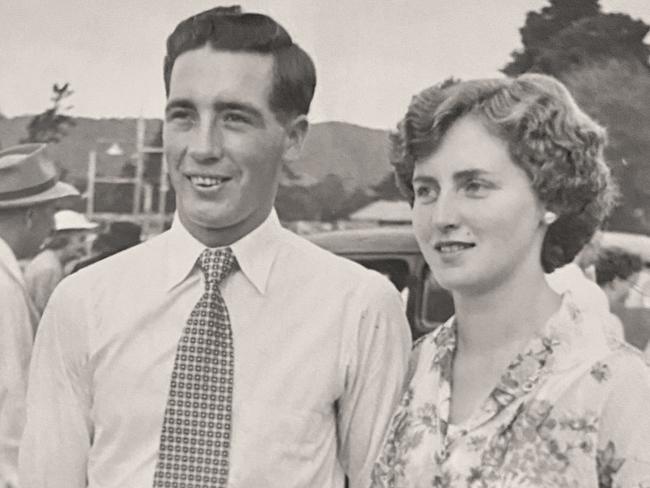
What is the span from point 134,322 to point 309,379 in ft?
1.13

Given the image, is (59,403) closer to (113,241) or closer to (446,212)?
(113,241)

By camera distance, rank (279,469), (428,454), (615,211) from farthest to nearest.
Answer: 1. (615,211)
2. (279,469)
3. (428,454)

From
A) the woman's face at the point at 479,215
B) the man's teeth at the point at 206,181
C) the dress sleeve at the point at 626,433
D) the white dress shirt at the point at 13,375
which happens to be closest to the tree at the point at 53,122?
the white dress shirt at the point at 13,375

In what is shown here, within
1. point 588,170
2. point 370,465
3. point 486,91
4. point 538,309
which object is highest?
point 486,91

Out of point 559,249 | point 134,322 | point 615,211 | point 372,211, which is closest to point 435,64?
point 372,211

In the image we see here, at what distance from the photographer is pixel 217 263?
1.86m

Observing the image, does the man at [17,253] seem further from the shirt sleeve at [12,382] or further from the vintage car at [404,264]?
the vintage car at [404,264]

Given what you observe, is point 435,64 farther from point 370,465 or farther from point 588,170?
point 370,465

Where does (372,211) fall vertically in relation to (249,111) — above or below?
below

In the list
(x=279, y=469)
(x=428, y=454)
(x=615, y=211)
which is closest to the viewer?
(x=428, y=454)

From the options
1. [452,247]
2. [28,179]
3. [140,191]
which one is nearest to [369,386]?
[452,247]

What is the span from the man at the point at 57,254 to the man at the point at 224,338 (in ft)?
1.06

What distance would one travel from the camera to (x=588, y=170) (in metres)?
1.59

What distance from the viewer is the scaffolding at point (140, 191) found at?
2250 millimetres
